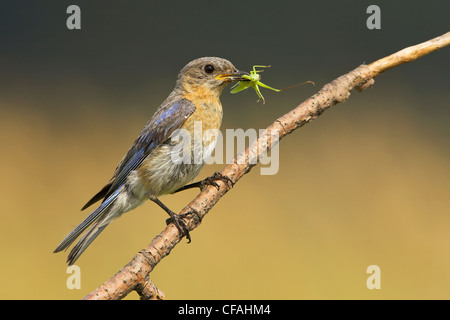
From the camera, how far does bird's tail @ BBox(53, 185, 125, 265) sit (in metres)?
1.86

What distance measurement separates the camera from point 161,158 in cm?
216

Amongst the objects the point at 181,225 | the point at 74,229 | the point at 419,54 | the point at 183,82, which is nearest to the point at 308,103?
the point at 419,54

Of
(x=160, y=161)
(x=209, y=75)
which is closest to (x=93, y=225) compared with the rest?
(x=160, y=161)

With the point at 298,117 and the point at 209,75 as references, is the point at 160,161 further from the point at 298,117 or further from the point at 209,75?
the point at 298,117

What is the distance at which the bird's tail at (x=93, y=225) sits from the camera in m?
1.86

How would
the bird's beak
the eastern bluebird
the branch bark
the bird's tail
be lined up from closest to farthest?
the branch bark
the bird's tail
the eastern bluebird
the bird's beak

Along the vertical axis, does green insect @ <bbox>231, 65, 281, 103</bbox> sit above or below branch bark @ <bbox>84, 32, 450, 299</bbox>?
above

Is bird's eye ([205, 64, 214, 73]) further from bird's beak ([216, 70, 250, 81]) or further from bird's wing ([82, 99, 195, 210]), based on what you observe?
bird's wing ([82, 99, 195, 210])

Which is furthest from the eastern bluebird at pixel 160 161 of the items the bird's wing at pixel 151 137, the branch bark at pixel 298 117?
the branch bark at pixel 298 117

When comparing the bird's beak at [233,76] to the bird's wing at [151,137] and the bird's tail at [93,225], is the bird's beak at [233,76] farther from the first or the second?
the bird's tail at [93,225]

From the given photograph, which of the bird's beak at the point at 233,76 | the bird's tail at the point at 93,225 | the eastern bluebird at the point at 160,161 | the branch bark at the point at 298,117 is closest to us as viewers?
the branch bark at the point at 298,117

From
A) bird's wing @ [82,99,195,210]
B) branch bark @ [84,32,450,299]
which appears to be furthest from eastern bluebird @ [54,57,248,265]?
branch bark @ [84,32,450,299]

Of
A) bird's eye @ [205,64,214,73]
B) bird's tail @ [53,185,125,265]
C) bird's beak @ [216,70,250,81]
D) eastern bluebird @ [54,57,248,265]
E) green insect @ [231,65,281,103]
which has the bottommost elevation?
bird's tail @ [53,185,125,265]

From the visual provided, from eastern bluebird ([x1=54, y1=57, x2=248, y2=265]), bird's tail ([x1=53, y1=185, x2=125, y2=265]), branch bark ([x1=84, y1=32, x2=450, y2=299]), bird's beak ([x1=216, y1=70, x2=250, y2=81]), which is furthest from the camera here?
bird's beak ([x1=216, y1=70, x2=250, y2=81])
